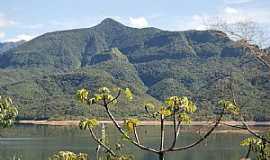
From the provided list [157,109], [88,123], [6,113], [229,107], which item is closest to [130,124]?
[157,109]

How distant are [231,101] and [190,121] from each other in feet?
1.40

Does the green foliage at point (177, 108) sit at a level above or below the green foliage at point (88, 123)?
above

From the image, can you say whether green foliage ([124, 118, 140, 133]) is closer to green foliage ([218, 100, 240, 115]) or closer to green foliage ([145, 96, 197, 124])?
green foliage ([145, 96, 197, 124])

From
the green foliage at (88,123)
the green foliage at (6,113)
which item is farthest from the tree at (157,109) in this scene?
the green foliage at (6,113)

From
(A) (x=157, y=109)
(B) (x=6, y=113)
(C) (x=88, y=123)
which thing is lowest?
(B) (x=6, y=113)

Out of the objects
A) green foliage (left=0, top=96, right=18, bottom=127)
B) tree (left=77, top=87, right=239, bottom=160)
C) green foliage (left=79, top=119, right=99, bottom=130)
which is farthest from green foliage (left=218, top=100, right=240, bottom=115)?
green foliage (left=0, top=96, right=18, bottom=127)

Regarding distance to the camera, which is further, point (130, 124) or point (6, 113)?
point (6, 113)

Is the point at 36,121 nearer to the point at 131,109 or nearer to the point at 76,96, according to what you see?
the point at 131,109

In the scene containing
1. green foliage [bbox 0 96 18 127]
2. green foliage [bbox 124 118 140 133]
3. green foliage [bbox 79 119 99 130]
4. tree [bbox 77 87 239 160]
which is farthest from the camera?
green foliage [bbox 0 96 18 127]

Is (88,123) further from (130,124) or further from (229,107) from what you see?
(229,107)

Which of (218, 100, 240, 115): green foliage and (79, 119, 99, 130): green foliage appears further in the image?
(79, 119, 99, 130): green foliage

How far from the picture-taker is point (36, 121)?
6403 inches

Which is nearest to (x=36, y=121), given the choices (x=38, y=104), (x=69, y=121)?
(x=69, y=121)

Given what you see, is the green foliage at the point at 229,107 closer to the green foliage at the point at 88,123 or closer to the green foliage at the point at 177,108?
the green foliage at the point at 177,108
